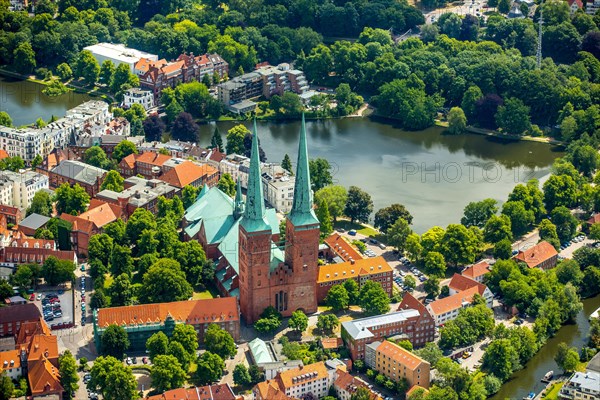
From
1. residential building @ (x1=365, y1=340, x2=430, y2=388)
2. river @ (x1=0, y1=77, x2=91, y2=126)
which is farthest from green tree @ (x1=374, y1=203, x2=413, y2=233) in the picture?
river @ (x1=0, y1=77, x2=91, y2=126)

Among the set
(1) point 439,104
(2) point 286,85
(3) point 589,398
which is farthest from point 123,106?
(3) point 589,398

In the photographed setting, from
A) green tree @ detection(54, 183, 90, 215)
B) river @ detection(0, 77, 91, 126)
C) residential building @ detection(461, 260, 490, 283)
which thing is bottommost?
residential building @ detection(461, 260, 490, 283)

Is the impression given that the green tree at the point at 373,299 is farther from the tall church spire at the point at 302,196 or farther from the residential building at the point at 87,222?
the residential building at the point at 87,222

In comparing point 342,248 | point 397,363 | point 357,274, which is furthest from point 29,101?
point 397,363

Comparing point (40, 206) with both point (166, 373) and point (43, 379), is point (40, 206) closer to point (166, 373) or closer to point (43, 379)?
point (43, 379)

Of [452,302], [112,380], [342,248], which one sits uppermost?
[342,248]

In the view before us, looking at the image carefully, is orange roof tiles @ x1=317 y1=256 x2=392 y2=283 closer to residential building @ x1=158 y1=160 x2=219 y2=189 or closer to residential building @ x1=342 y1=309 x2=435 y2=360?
residential building @ x1=342 y1=309 x2=435 y2=360

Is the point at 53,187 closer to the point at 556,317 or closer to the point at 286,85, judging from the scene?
the point at 286,85
